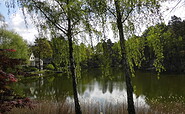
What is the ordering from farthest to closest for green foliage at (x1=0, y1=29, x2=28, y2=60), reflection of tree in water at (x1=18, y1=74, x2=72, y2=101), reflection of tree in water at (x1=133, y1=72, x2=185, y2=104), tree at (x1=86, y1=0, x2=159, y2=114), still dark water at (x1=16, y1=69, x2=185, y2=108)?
green foliage at (x1=0, y1=29, x2=28, y2=60), reflection of tree in water at (x1=18, y1=74, x2=72, y2=101), reflection of tree in water at (x1=133, y1=72, x2=185, y2=104), still dark water at (x1=16, y1=69, x2=185, y2=108), tree at (x1=86, y1=0, x2=159, y2=114)

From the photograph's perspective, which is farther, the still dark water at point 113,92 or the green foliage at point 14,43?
the green foliage at point 14,43

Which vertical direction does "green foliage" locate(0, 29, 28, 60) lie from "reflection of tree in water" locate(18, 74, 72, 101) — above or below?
above

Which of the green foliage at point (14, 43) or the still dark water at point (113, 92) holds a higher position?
the green foliage at point (14, 43)

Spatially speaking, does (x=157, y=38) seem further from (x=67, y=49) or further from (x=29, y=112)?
(x=29, y=112)

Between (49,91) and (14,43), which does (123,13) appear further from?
(14,43)

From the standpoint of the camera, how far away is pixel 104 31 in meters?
2.91

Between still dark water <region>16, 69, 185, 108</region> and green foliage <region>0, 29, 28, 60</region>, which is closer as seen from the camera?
still dark water <region>16, 69, 185, 108</region>

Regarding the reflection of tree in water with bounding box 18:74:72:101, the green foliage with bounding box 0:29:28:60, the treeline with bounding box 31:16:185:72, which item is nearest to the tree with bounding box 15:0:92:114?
the treeline with bounding box 31:16:185:72

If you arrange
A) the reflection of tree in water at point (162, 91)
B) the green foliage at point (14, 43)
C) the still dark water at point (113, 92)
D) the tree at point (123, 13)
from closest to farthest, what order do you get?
the tree at point (123, 13)
the still dark water at point (113, 92)
the reflection of tree in water at point (162, 91)
the green foliage at point (14, 43)

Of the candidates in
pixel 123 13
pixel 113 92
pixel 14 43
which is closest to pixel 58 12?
pixel 123 13

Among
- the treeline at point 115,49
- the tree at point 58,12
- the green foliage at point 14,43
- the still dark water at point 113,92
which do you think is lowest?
the still dark water at point 113,92

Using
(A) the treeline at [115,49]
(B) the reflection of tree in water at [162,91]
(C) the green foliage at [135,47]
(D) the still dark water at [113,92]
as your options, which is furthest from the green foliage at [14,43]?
(C) the green foliage at [135,47]

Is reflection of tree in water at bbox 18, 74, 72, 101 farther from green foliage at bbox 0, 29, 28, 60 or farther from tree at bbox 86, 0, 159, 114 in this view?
green foliage at bbox 0, 29, 28, 60

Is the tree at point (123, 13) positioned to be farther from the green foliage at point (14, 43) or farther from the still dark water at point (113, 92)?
the green foliage at point (14, 43)
